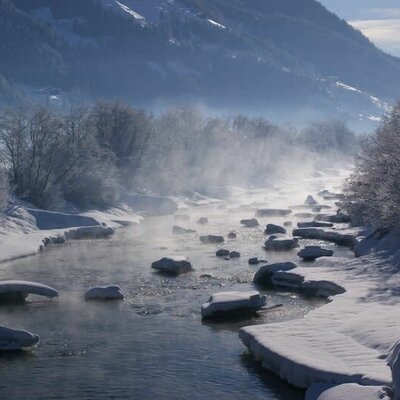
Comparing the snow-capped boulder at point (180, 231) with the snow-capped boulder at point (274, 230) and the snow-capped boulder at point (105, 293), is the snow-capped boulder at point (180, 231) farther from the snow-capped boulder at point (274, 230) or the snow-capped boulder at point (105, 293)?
the snow-capped boulder at point (105, 293)

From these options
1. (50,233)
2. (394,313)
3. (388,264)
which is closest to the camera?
(394,313)

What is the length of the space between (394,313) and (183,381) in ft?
28.5

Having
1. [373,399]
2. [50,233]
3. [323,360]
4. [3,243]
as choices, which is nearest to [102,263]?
[3,243]

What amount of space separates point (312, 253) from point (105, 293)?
14833mm

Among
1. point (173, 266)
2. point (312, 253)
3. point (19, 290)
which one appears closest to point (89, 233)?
point (173, 266)

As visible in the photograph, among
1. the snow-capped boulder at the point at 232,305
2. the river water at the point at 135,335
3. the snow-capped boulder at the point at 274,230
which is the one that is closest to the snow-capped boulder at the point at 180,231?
the snow-capped boulder at the point at 274,230

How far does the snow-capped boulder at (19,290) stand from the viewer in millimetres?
33938

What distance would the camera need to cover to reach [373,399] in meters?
18.6

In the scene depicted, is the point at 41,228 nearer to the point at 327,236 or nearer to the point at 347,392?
the point at 327,236

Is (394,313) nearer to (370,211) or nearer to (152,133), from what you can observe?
(370,211)

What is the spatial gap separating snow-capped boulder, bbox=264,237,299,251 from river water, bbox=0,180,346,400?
2984 millimetres

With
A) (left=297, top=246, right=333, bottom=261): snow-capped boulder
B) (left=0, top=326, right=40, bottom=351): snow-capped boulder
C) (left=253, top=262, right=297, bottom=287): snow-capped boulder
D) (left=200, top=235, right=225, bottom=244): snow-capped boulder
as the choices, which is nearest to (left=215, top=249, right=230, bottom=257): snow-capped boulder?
(left=297, top=246, right=333, bottom=261): snow-capped boulder

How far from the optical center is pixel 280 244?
167 feet

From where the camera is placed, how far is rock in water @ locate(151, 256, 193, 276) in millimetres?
40938
